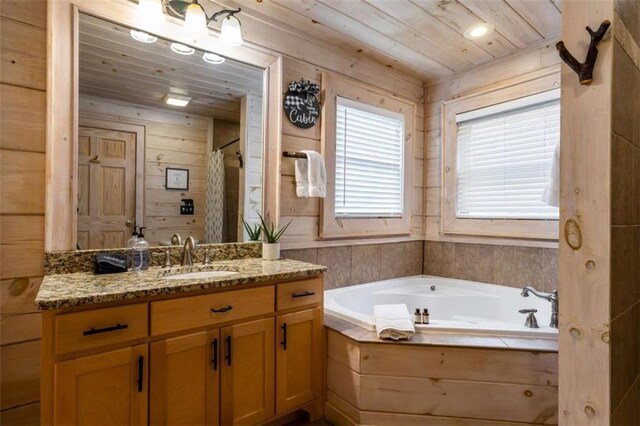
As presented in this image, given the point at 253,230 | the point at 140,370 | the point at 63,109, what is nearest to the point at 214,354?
the point at 140,370

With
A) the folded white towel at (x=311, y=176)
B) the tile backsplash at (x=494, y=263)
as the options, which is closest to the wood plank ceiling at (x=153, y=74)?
the folded white towel at (x=311, y=176)

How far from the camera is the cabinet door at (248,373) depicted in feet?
5.18

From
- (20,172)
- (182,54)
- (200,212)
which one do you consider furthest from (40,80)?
(200,212)

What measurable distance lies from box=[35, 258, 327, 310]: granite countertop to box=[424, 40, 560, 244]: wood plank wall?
1668 mm

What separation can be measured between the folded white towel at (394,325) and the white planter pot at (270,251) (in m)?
0.70

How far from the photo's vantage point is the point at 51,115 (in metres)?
1.53

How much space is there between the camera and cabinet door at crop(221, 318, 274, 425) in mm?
1578

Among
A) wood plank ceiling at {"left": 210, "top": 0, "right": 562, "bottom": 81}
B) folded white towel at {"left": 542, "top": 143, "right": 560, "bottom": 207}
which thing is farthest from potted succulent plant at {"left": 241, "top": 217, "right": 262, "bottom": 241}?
folded white towel at {"left": 542, "top": 143, "right": 560, "bottom": 207}

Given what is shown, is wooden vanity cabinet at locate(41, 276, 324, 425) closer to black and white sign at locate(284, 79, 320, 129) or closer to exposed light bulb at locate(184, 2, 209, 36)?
black and white sign at locate(284, 79, 320, 129)

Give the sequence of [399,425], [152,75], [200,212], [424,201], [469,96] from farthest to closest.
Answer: [424,201], [469,96], [200,212], [152,75], [399,425]

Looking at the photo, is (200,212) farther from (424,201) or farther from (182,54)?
(424,201)

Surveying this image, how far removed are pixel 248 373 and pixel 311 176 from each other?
4.00 ft

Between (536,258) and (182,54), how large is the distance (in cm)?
272

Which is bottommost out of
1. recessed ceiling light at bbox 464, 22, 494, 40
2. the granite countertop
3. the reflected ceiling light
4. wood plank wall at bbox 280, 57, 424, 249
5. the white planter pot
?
the granite countertop
